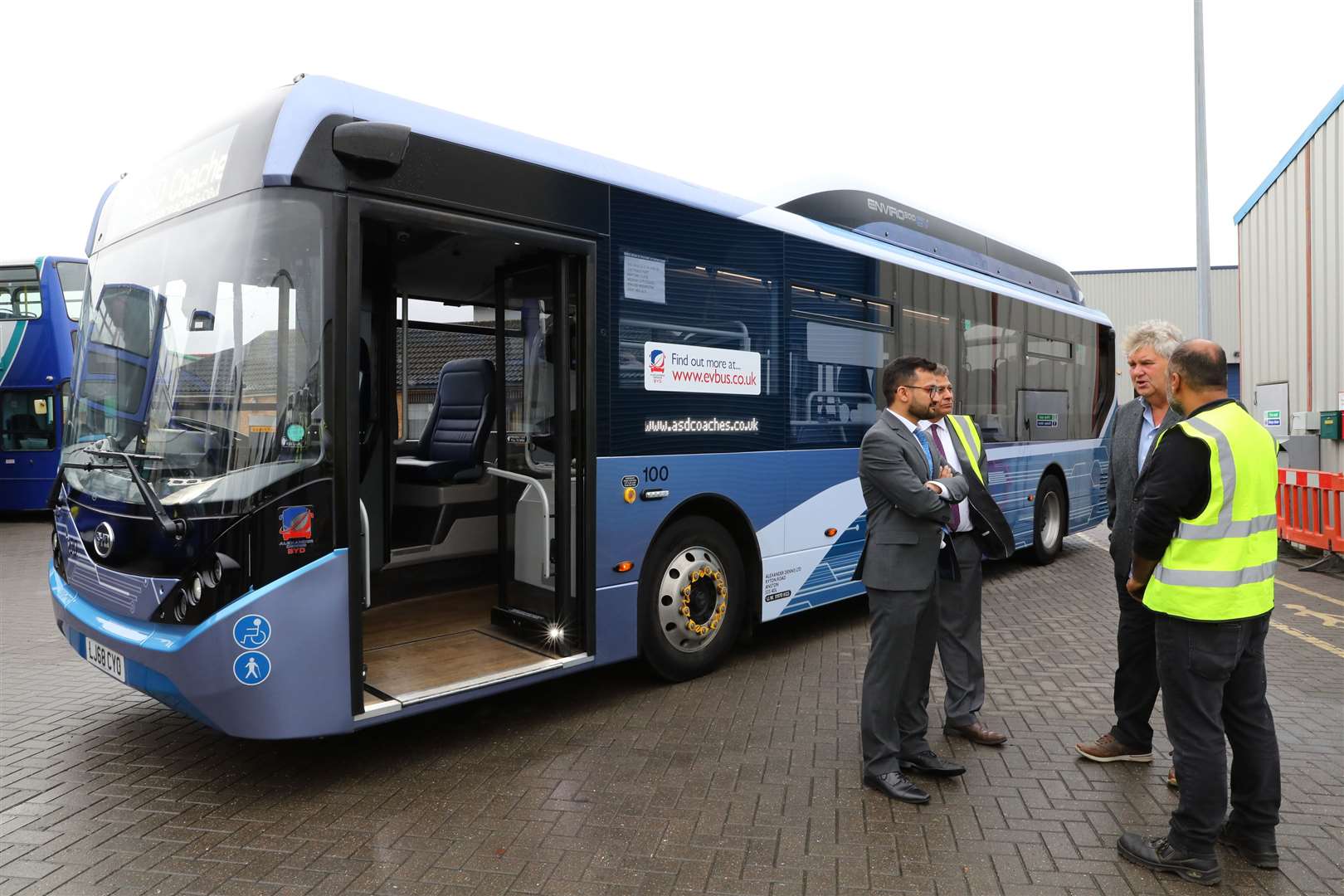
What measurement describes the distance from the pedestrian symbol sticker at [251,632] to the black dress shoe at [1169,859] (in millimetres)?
3435

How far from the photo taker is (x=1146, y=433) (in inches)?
164

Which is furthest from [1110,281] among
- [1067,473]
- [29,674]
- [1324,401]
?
[29,674]

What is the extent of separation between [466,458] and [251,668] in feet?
12.3

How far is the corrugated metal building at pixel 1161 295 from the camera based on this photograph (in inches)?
1442

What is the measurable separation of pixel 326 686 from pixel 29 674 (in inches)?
140

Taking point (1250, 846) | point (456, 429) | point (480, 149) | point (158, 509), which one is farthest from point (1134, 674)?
point (456, 429)

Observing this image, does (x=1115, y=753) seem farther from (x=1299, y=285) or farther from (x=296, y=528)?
(x=1299, y=285)

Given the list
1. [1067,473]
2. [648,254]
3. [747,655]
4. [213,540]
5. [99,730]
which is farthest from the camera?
[1067,473]

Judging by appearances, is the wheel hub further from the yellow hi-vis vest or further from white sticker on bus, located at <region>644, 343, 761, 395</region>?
the yellow hi-vis vest

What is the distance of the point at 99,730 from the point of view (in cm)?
476

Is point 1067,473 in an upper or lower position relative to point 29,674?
upper

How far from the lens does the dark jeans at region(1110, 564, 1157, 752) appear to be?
4113 mm

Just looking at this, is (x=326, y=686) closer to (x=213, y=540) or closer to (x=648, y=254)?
(x=213, y=540)

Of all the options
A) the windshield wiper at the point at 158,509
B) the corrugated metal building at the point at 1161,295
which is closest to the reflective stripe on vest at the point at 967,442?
the windshield wiper at the point at 158,509
